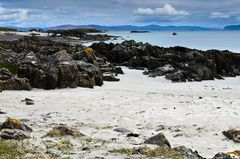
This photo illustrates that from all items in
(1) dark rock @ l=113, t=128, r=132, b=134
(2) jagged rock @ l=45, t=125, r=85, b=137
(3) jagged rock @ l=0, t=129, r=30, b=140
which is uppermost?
(3) jagged rock @ l=0, t=129, r=30, b=140

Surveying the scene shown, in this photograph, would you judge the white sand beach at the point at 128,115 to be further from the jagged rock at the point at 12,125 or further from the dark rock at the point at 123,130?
the jagged rock at the point at 12,125

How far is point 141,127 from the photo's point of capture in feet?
56.4

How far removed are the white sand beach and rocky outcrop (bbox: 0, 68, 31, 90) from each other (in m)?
0.84

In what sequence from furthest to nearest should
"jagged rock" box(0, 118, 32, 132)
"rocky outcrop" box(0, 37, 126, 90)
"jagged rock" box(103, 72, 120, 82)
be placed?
"jagged rock" box(103, 72, 120, 82) < "rocky outcrop" box(0, 37, 126, 90) < "jagged rock" box(0, 118, 32, 132)

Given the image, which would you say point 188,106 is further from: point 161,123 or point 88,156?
point 88,156

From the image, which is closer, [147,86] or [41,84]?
[41,84]

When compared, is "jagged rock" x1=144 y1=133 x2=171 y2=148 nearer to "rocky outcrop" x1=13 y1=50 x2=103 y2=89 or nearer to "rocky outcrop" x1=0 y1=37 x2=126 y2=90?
"rocky outcrop" x1=0 y1=37 x2=126 y2=90

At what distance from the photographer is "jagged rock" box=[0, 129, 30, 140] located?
44.4 feet

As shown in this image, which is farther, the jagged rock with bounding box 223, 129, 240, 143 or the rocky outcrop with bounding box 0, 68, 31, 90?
the rocky outcrop with bounding box 0, 68, 31, 90

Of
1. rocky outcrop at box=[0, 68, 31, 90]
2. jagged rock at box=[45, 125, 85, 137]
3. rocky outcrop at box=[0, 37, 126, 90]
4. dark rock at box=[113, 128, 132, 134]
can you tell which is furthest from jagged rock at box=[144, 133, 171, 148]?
rocky outcrop at box=[0, 37, 126, 90]

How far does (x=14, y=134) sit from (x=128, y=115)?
7206mm

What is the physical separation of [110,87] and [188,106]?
31.8 ft

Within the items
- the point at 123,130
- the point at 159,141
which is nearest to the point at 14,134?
the point at 123,130

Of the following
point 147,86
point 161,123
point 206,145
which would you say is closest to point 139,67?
point 147,86
